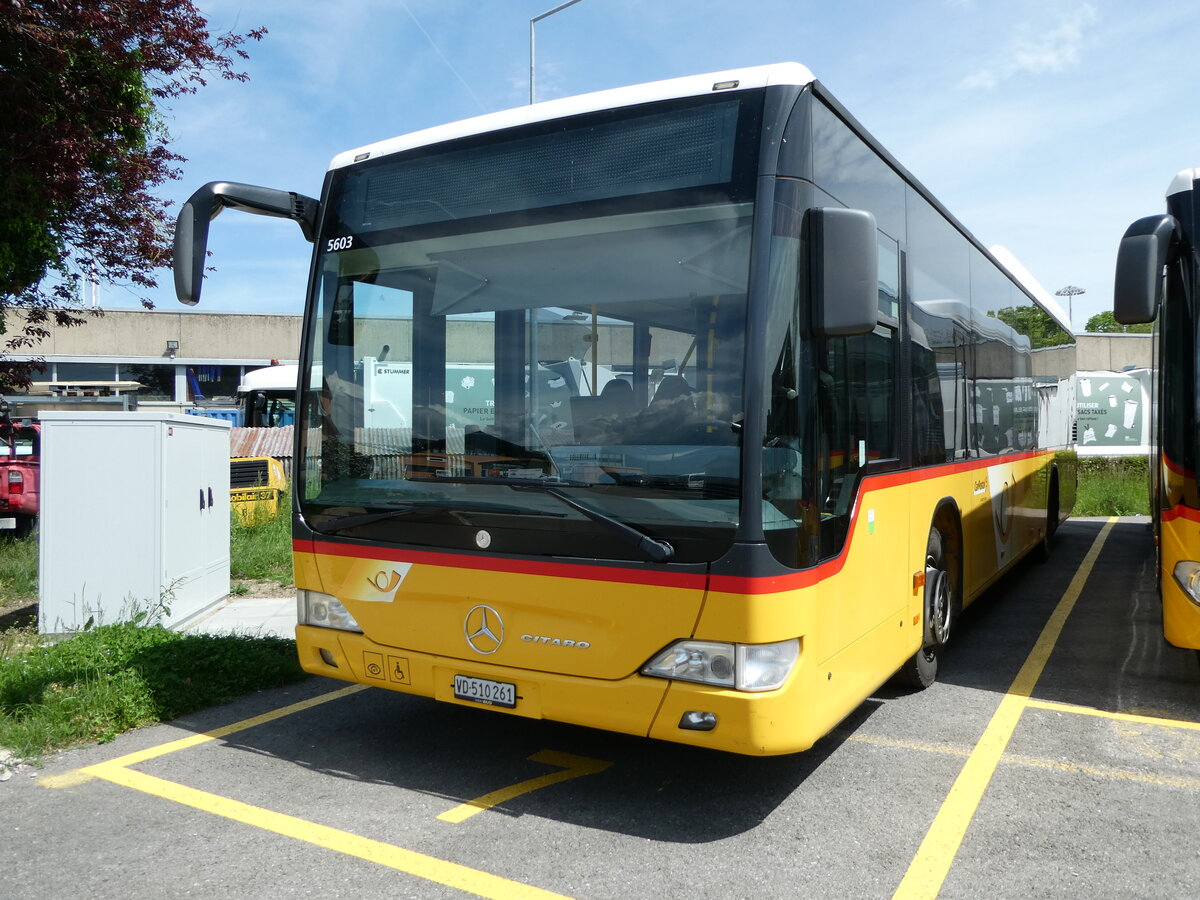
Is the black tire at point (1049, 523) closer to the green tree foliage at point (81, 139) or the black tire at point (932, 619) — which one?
the black tire at point (932, 619)

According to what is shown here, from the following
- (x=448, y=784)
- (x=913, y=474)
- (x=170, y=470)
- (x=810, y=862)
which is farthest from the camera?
(x=170, y=470)

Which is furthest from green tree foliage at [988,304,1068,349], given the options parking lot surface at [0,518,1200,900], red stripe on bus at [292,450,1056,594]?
red stripe on bus at [292,450,1056,594]

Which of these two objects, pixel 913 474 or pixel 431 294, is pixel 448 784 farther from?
pixel 913 474

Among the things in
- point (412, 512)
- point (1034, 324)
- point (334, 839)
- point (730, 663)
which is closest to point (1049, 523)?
point (1034, 324)

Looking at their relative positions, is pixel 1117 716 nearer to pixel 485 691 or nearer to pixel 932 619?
pixel 932 619

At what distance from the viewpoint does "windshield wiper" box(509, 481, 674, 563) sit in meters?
3.72

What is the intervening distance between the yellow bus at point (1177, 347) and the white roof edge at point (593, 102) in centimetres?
225

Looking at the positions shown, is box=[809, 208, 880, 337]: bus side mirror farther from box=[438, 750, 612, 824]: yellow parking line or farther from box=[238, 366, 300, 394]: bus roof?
box=[238, 366, 300, 394]: bus roof

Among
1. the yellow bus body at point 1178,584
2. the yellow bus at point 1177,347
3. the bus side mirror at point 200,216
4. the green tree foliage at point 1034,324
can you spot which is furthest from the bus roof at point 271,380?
the yellow bus body at point 1178,584

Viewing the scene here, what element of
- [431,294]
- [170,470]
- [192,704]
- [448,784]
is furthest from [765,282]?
[170,470]

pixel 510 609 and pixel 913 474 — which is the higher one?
A: pixel 913 474

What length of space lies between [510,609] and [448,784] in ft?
3.24

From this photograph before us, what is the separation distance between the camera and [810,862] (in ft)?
12.0

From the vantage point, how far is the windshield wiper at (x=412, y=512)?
160 inches
